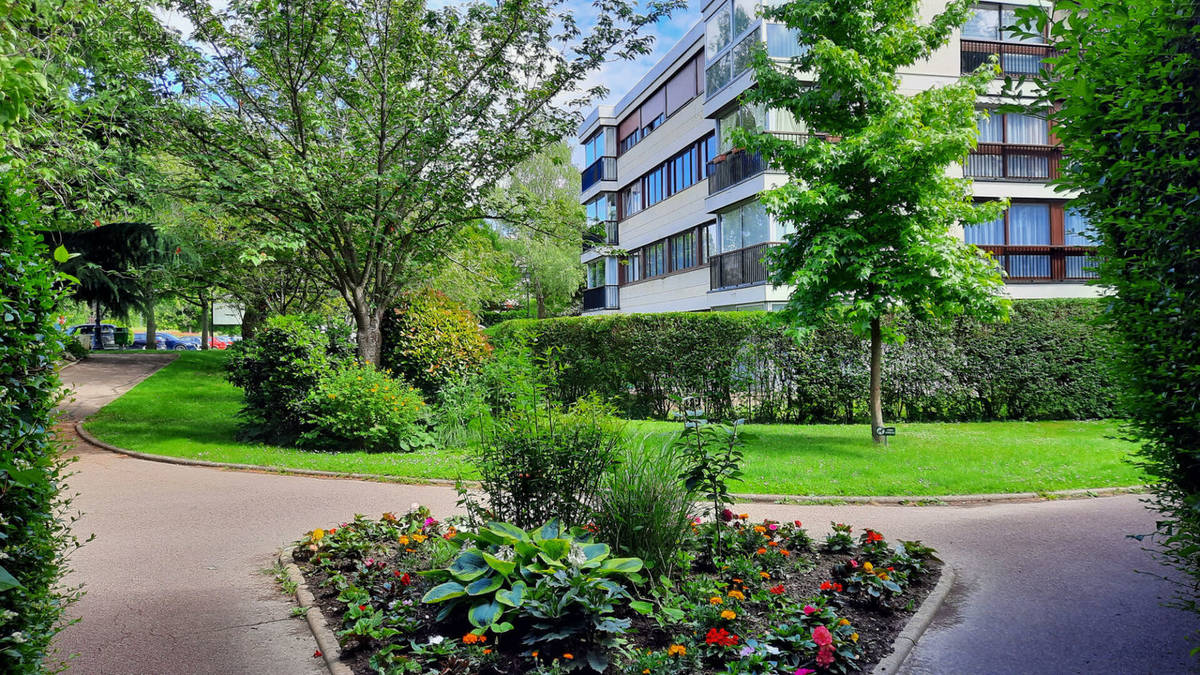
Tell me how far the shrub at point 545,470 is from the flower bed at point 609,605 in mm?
228

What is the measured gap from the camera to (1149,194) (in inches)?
145

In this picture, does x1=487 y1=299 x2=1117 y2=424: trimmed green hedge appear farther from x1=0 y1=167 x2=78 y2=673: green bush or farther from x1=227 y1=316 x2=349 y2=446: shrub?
x1=0 y1=167 x2=78 y2=673: green bush

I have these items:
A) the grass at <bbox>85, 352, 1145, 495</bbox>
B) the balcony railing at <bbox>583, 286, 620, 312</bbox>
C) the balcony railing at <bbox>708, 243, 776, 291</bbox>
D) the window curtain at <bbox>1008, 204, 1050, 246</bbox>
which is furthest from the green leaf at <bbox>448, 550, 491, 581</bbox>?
the balcony railing at <bbox>583, 286, 620, 312</bbox>

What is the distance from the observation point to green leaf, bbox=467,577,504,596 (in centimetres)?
392

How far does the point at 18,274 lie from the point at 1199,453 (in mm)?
5368

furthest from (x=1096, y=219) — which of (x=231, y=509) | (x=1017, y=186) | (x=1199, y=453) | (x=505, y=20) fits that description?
(x=1017, y=186)

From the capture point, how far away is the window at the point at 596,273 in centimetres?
3694

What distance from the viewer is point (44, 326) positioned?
315 cm

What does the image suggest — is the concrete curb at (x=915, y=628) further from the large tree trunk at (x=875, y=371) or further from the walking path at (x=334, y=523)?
the large tree trunk at (x=875, y=371)

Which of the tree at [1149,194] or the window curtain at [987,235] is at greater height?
the window curtain at [987,235]

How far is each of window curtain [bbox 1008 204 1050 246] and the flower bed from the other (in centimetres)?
1982

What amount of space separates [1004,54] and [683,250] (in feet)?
38.9

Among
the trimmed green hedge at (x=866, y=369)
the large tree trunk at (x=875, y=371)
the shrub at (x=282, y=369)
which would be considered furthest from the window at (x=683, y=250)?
the shrub at (x=282, y=369)

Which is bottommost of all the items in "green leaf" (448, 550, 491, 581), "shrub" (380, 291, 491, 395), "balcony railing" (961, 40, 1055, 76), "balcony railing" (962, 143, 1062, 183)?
"green leaf" (448, 550, 491, 581)
